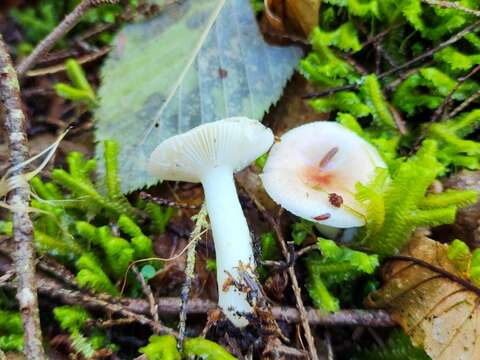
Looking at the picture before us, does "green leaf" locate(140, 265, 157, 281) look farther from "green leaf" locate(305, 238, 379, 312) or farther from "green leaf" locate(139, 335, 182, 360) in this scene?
"green leaf" locate(305, 238, 379, 312)

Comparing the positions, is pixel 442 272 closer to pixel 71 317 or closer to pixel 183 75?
pixel 71 317

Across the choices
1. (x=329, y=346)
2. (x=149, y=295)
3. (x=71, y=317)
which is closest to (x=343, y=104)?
(x=329, y=346)

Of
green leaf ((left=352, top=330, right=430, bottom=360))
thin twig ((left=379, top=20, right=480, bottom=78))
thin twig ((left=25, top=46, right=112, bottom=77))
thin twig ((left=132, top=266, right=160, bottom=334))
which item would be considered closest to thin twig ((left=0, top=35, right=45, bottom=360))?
thin twig ((left=132, top=266, right=160, bottom=334))

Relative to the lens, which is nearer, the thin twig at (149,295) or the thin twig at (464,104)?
the thin twig at (149,295)

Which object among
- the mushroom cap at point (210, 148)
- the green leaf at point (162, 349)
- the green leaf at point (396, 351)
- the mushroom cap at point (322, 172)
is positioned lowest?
the green leaf at point (396, 351)

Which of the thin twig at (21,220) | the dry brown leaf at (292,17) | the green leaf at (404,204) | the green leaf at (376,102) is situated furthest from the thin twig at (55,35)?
the green leaf at (404,204)

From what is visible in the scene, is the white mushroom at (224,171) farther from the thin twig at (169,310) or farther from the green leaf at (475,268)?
the green leaf at (475,268)

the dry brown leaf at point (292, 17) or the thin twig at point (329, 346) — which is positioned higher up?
the dry brown leaf at point (292, 17)
